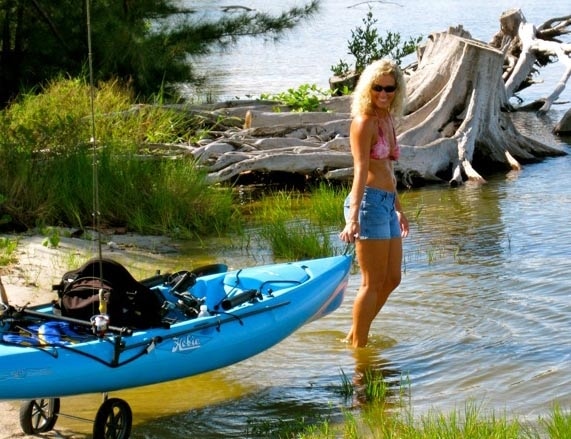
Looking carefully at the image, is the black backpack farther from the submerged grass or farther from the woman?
the woman

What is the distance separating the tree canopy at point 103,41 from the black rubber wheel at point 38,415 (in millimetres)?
9427

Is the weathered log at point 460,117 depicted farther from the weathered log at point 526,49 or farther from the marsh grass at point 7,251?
the marsh grass at point 7,251

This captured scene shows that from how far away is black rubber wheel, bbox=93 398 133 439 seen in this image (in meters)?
5.28

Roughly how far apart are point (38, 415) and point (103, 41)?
9978 millimetres

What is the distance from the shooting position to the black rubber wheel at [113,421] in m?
5.28

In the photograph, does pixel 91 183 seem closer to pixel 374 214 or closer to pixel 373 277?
pixel 373 277

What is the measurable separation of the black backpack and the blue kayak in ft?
0.27


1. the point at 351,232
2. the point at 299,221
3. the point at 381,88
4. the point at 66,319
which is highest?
the point at 381,88

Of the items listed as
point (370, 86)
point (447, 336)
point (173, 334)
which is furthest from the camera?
→ point (447, 336)

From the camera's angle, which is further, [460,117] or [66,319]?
[460,117]

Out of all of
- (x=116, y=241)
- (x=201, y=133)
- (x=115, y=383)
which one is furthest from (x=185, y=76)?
(x=115, y=383)

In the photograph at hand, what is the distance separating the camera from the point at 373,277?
6.70 m

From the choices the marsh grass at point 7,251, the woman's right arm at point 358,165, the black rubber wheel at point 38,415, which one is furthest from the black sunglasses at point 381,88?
the marsh grass at point 7,251

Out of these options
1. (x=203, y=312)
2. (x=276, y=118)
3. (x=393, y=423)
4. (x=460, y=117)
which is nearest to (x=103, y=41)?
(x=276, y=118)
